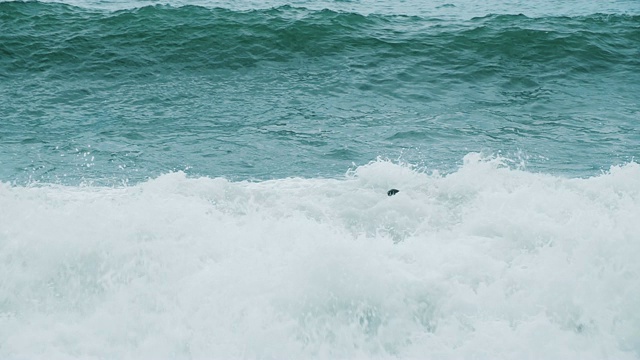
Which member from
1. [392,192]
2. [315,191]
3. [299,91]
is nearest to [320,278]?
[392,192]

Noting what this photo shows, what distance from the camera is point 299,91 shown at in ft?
40.3

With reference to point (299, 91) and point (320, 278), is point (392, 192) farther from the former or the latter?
point (299, 91)

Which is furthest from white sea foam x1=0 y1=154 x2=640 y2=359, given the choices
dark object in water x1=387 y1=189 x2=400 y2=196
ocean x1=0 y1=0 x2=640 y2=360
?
dark object in water x1=387 y1=189 x2=400 y2=196

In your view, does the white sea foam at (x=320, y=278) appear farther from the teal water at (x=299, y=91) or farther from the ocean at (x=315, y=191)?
the teal water at (x=299, y=91)

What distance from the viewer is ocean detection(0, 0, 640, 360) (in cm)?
540

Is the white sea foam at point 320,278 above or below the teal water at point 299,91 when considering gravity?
above

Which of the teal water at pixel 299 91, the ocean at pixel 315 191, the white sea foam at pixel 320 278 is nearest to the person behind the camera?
the white sea foam at pixel 320 278

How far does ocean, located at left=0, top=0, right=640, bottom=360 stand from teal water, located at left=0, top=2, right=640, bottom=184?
6 centimetres

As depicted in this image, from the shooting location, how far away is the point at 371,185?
783 centimetres

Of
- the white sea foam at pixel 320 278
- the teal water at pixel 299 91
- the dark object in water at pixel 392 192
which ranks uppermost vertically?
the white sea foam at pixel 320 278

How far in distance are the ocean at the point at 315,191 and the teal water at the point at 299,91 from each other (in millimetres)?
56

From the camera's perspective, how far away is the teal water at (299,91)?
9.50 meters

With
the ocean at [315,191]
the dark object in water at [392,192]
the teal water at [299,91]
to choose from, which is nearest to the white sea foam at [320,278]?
the ocean at [315,191]

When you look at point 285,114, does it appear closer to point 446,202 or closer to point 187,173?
point 187,173
